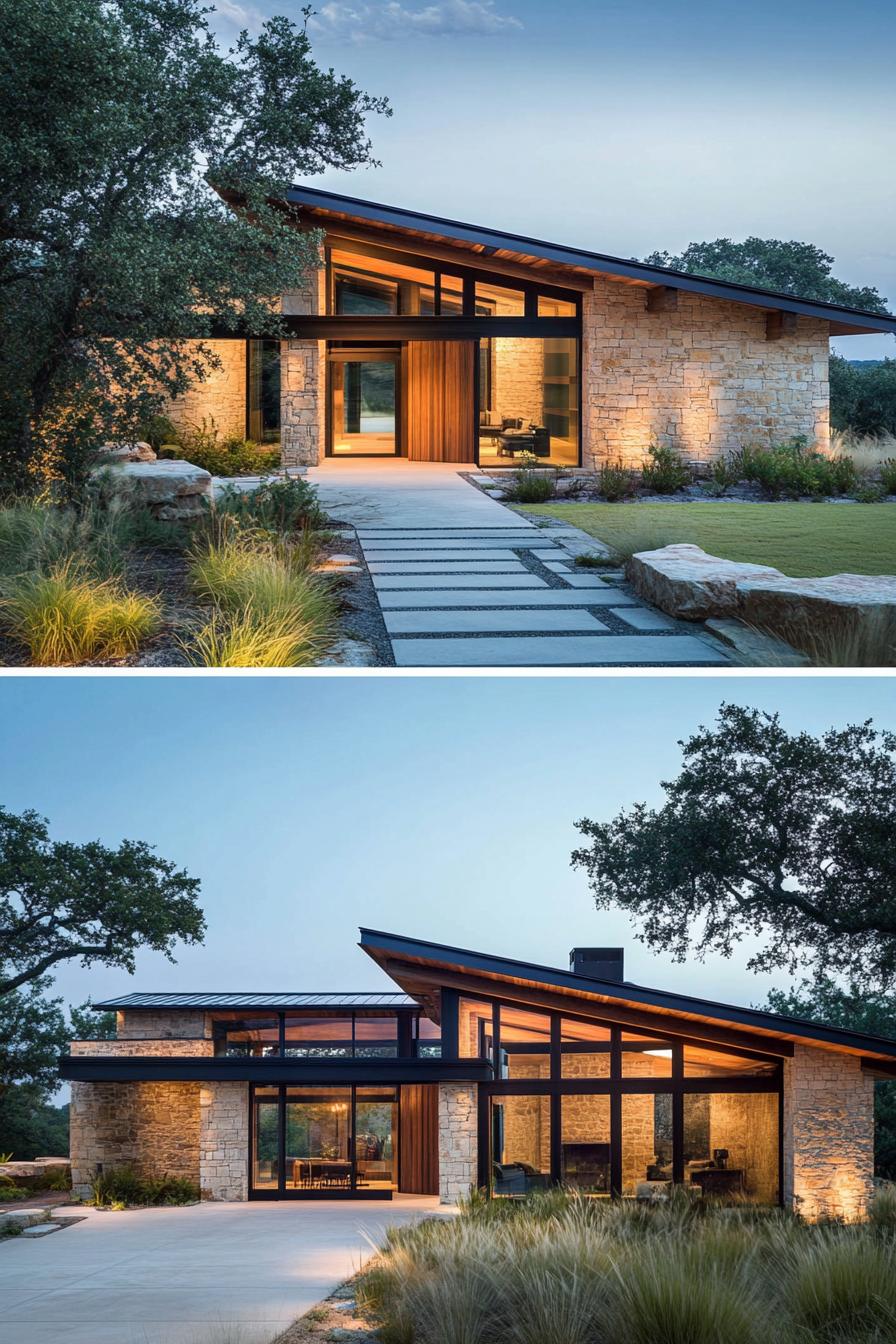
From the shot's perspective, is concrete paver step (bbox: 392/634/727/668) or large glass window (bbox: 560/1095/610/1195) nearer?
concrete paver step (bbox: 392/634/727/668)

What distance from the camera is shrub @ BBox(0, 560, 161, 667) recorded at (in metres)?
7.24

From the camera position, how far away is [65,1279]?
8.26 meters

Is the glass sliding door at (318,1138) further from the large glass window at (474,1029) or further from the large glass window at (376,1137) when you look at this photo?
the large glass window at (474,1029)

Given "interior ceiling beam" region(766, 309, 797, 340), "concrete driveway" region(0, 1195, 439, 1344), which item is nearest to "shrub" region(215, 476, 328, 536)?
"concrete driveway" region(0, 1195, 439, 1344)

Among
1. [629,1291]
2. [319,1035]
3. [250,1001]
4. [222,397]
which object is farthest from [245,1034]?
[629,1291]

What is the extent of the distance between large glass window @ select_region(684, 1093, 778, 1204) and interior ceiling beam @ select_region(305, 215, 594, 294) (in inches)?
496

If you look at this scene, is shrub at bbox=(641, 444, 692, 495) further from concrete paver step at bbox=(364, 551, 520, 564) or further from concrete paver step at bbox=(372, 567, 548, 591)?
concrete paver step at bbox=(372, 567, 548, 591)

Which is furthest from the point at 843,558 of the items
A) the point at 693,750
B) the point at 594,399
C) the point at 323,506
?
the point at 594,399

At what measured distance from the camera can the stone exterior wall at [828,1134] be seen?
1180 centimetres

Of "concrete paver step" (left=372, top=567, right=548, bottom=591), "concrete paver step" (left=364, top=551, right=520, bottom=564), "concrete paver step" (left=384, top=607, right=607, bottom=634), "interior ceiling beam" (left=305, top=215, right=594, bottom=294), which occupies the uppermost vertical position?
"interior ceiling beam" (left=305, top=215, right=594, bottom=294)

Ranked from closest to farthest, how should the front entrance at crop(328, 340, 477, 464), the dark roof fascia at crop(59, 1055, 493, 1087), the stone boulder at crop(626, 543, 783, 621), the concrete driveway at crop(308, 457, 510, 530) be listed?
the stone boulder at crop(626, 543, 783, 621) → the concrete driveway at crop(308, 457, 510, 530) → the dark roof fascia at crop(59, 1055, 493, 1087) → the front entrance at crop(328, 340, 477, 464)

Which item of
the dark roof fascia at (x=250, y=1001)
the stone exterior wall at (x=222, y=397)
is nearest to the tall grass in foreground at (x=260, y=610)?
the dark roof fascia at (x=250, y=1001)

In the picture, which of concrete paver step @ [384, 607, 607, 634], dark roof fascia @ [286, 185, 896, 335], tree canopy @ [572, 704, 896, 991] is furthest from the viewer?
dark roof fascia @ [286, 185, 896, 335]

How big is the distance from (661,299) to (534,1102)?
12.5 meters
